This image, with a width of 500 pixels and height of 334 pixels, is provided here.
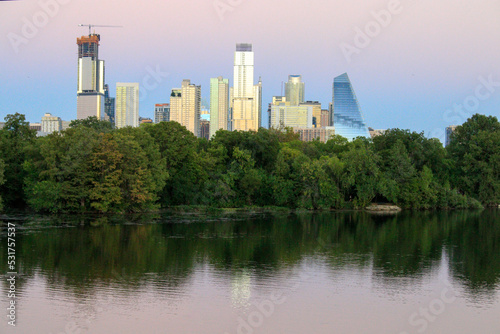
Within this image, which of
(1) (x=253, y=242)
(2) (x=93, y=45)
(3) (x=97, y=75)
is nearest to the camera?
(1) (x=253, y=242)

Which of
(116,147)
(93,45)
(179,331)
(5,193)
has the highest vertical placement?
(93,45)

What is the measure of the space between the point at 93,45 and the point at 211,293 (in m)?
154

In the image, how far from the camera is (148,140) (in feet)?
122

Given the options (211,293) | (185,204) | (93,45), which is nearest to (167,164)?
(185,204)

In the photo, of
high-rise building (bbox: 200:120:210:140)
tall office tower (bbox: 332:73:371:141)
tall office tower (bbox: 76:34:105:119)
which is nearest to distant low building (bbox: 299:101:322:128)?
high-rise building (bbox: 200:120:210:140)

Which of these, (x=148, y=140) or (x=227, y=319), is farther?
(x=148, y=140)

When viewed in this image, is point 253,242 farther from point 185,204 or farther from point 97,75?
point 97,75

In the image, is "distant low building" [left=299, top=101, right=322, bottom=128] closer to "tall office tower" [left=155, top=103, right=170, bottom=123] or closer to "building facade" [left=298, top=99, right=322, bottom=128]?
"building facade" [left=298, top=99, right=322, bottom=128]

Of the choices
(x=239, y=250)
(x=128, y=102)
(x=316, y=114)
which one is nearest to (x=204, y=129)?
(x=316, y=114)

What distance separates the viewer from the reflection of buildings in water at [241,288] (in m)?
14.0

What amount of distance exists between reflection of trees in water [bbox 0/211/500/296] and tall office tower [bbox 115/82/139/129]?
2840 inches

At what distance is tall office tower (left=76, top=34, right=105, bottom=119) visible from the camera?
132762mm

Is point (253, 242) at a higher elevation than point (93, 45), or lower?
lower

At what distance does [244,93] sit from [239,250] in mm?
159801
